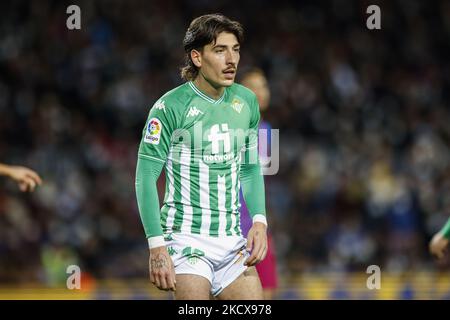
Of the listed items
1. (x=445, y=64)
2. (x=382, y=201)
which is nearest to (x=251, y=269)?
(x=382, y=201)

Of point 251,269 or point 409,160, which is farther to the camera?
point 409,160

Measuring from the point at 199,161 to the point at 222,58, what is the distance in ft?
1.88

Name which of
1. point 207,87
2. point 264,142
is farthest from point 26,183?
point 264,142

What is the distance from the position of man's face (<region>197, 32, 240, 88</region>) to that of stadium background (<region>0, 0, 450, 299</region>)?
6495mm

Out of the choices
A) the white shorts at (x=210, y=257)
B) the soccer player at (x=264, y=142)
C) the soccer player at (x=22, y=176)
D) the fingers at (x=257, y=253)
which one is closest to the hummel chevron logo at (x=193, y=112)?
the white shorts at (x=210, y=257)

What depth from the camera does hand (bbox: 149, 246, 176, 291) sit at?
15.7ft

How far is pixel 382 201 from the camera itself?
43.0ft

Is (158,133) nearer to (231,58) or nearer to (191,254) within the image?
(231,58)

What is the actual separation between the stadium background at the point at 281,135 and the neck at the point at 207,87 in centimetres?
635

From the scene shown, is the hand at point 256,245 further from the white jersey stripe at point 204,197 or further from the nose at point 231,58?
the nose at point 231,58

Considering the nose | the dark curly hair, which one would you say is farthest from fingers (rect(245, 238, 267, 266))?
the dark curly hair

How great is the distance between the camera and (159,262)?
483cm

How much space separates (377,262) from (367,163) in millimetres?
1608

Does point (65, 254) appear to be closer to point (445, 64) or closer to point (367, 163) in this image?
point (367, 163)
